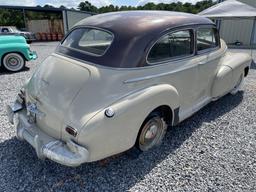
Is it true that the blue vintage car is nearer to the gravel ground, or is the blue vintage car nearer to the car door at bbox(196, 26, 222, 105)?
the gravel ground

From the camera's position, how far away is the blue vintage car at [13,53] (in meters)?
6.89

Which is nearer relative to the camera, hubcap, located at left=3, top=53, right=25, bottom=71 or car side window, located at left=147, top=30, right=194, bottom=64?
car side window, located at left=147, top=30, right=194, bottom=64

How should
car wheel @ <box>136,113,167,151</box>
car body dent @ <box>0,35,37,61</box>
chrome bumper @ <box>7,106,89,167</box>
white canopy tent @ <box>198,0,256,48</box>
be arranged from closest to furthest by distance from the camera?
1. chrome bumper @ <box>7,106,89,167</box>
2. car wheel @ <box>136,113,167,151</box>
3. car body dent @ <box>0,35,37,61</box>
4. white canopy tent @ <box>198,0,256,48</box>

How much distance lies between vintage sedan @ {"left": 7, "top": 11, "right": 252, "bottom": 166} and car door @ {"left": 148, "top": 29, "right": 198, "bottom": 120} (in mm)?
A: 13

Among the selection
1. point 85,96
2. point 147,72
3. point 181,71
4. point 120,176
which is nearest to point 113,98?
point 85,96

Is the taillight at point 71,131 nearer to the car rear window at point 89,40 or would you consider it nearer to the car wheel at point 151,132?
the car wheel at point 151,132

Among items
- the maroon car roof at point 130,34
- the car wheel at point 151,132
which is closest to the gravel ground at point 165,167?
the car wheel at point 151,132

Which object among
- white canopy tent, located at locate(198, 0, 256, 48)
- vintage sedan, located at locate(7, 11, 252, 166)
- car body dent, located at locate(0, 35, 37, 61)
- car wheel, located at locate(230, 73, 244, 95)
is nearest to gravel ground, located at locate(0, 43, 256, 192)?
vintage sedan, located at locate(7, 11, 252, 166)

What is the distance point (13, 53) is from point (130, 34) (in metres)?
5.83

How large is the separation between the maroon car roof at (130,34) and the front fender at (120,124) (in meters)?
0.42

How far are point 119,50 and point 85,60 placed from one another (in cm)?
46

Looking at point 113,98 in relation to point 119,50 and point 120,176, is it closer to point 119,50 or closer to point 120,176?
point 119,50

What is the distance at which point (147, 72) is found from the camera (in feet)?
8.86

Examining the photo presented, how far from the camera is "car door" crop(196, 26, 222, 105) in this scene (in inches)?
138
